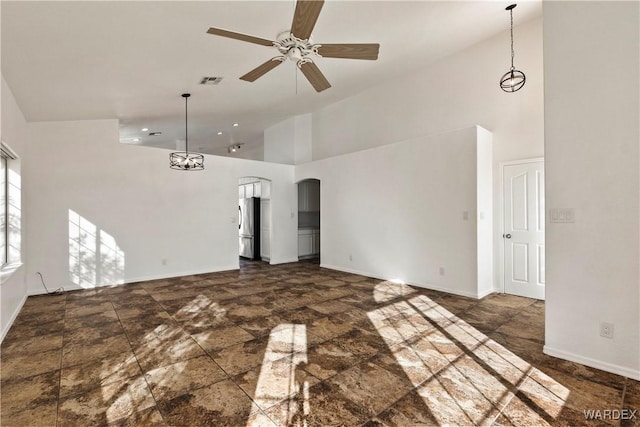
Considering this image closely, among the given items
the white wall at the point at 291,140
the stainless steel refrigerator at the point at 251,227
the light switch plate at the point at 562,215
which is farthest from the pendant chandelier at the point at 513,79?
the stainless steel refrigerator at the point at 251,227

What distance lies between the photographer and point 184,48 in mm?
3666

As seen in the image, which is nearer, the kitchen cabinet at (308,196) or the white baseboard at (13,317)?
the white baseboard at (13,317)

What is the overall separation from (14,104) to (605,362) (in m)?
7.21

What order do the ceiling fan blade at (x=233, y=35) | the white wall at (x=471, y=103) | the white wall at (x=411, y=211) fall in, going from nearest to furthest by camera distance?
the ceiling fan blade at (x=233, y=35)
the white wall at (x=471, y=103)
the white wall at (x=411, y=211)

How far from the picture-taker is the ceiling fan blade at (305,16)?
2.09 metres

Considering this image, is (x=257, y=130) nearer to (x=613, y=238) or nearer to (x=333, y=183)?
(x=333, y=183)

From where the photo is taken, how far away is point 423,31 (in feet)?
14.7

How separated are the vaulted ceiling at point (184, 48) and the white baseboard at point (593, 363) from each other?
161 inches

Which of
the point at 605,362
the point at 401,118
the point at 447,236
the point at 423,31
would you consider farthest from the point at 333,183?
the point at 605,362

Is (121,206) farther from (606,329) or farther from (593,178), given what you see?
(606,329)

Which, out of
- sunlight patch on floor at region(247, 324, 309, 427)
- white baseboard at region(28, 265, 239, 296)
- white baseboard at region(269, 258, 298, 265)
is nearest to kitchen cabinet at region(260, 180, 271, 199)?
white baseboard at region(269, 258, 298, 265)

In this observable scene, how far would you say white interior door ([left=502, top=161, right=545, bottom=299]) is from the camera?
4.61 m

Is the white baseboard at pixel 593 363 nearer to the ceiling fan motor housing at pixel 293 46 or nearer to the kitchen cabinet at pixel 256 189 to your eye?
the ceiling fan motor housing at pixel 293 46

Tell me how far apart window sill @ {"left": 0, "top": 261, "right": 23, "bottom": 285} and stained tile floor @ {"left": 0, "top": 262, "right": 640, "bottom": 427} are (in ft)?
2.11
